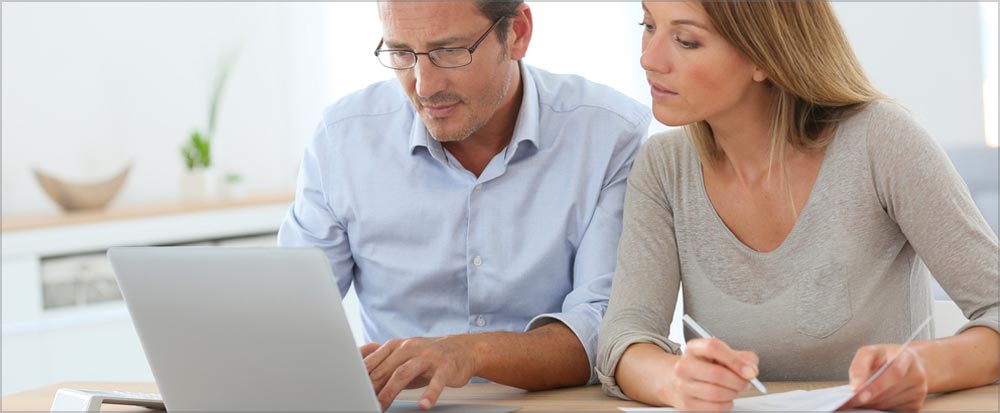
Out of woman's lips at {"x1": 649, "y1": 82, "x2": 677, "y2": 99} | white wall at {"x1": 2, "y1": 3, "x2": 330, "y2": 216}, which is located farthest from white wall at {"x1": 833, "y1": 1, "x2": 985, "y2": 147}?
woman's lips at {"x1": 649, "y1": 82, "x2": 677, "y2": 99}

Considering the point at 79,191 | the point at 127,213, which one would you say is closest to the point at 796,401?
the point at 127,213

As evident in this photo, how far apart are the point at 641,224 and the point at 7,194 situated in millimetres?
2929

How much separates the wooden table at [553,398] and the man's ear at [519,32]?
61 cm

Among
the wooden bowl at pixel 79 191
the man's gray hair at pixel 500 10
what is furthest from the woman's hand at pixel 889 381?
the wooden bowl at pixel 79 191

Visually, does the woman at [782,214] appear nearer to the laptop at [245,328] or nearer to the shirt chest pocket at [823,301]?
the shirt chest pocket at [823,301]

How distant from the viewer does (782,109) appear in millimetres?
1549

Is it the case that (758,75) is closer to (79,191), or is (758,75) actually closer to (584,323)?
(584,323)

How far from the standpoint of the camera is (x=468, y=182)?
185 centimetres

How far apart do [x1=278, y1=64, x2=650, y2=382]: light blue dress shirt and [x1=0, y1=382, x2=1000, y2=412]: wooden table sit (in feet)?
0.83

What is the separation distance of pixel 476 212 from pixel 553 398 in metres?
0.46

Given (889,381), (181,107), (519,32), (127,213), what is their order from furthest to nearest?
1. (181,107)
2. (127,213)
3. (519,32)
4. (889,381)

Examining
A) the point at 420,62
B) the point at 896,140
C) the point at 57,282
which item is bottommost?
the point at 57,282

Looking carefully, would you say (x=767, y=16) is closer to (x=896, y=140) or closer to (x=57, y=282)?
(x=896, y=140)

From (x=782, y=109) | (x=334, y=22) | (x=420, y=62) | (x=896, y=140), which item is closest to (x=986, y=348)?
(x=896, y=140)
